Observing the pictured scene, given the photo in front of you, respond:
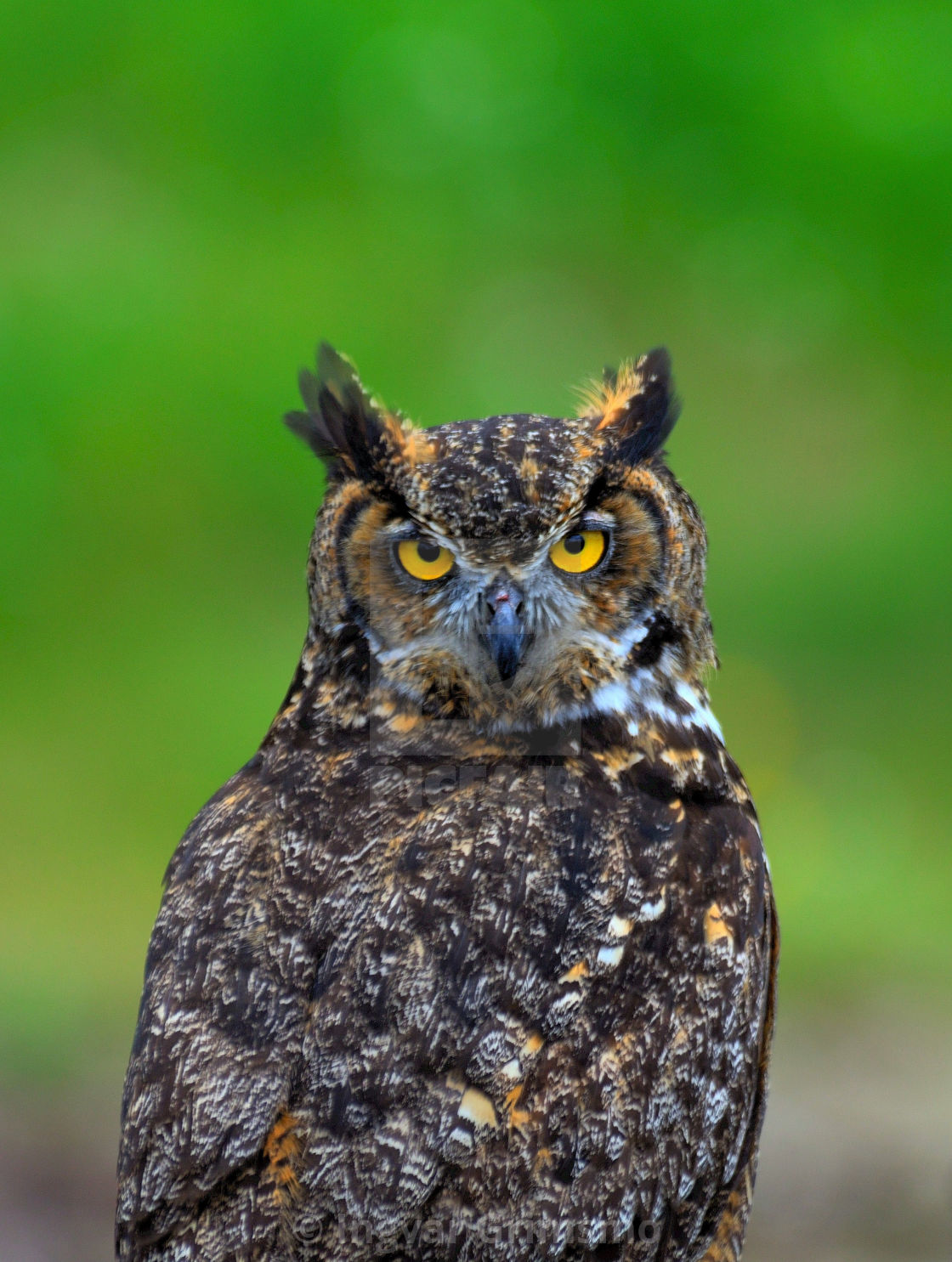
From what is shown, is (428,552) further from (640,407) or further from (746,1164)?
(746,1164)

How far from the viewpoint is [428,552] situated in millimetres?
2475

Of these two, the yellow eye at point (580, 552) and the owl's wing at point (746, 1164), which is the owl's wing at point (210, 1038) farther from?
the owl's wing at point (746, 1164)

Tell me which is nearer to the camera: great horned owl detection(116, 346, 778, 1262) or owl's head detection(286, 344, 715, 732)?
great horned owl detection(116, 346, 778, 1262)

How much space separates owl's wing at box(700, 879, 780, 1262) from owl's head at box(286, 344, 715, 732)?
0.44 meters

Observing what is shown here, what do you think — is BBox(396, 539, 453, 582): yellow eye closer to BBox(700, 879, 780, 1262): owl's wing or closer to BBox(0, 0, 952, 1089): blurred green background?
BBox(700, 879, 780, 1262): owl's wing

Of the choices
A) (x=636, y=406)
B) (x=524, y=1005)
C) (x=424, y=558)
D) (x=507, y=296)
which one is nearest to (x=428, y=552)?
(x=424, y=558)

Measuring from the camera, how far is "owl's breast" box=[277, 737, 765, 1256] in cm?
221

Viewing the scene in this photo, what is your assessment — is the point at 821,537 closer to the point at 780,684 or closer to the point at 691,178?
the point at 780,684

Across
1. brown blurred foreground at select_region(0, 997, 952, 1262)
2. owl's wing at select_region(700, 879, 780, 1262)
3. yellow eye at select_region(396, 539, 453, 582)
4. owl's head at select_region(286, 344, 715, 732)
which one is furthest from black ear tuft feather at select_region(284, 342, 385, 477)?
brown blurred foreground at select_region(0, 997, 952, 1262)

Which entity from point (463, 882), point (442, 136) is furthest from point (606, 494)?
point (442, 136)

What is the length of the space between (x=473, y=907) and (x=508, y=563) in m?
0.51

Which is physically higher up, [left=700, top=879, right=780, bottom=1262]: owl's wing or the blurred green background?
the blurred green background

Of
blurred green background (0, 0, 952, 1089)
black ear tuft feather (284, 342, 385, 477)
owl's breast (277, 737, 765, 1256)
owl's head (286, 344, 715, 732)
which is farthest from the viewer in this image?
blurred green background (0, 0, 952, 1089)

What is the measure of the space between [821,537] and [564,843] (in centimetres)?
623
